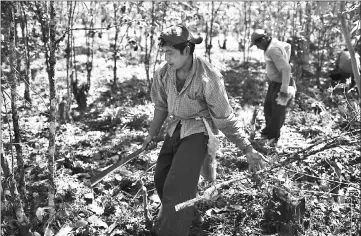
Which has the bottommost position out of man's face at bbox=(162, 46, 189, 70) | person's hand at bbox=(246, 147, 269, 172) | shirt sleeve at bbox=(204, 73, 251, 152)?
person's hand at bbox=(246, 147, 269, 172)

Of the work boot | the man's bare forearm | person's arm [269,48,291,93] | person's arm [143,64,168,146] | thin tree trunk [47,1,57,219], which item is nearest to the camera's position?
thin tree trunk [47,1,57,219]

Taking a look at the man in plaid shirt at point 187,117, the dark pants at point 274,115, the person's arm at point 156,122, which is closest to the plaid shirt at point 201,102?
the man in plaid shirt at point 187,117

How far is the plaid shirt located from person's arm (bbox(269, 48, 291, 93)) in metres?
2.09

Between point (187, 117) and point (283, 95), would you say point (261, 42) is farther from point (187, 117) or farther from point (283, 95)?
point (187, 117)

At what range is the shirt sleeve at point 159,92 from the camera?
3209mm

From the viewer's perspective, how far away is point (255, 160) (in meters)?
2.94

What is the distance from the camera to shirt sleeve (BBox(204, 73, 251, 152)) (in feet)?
9.52

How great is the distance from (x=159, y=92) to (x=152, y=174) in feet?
4.47

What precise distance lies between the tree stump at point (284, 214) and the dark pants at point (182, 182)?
0.79 meters

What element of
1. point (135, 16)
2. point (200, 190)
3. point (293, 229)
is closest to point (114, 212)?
point (200, 190)

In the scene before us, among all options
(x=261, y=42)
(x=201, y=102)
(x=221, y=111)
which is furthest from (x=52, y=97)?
(x=261, y=42)

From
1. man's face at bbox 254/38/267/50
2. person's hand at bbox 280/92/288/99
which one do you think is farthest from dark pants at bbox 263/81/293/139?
man's face at bbox 254/38/267/50

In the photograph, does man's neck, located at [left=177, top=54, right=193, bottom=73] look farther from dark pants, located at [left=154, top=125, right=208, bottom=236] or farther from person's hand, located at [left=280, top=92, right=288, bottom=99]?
person's hand, located at [left=280, top=92, right=288, bottom=99]

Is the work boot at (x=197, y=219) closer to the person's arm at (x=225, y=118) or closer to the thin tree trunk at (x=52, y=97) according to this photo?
the person's arm at (x=225, y=118)
